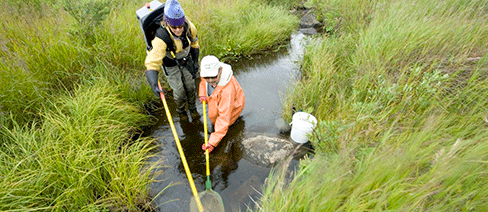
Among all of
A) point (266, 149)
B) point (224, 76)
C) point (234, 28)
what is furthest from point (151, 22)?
point (234, 28)

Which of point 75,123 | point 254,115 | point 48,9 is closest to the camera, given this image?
point 75,123

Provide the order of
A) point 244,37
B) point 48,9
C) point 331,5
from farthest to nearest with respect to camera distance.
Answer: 1. point 331,5
2. point 244,37
3. point 48,9

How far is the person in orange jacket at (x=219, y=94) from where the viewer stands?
9.55 feet

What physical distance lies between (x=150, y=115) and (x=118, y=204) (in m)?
1.77

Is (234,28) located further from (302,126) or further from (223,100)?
(302,126)

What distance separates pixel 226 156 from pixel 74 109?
2.25 meters

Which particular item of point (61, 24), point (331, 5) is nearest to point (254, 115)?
point (61, 24)

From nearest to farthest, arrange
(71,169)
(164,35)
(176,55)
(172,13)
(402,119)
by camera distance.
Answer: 1. (71,169)
2. (402,119)
3. (172,13)
4. (164,35)
5. (176,55)

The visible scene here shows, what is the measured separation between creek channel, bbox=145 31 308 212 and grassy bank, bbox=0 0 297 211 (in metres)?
0.28

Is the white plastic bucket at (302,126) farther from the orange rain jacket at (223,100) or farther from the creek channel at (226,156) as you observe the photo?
the orange rain jacket at (223,100)

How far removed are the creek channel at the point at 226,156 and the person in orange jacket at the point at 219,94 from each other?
483 millimetres

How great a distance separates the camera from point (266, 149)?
333cm

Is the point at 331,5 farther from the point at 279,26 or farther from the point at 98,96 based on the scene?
the point at 98,96

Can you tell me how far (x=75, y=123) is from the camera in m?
2.88
